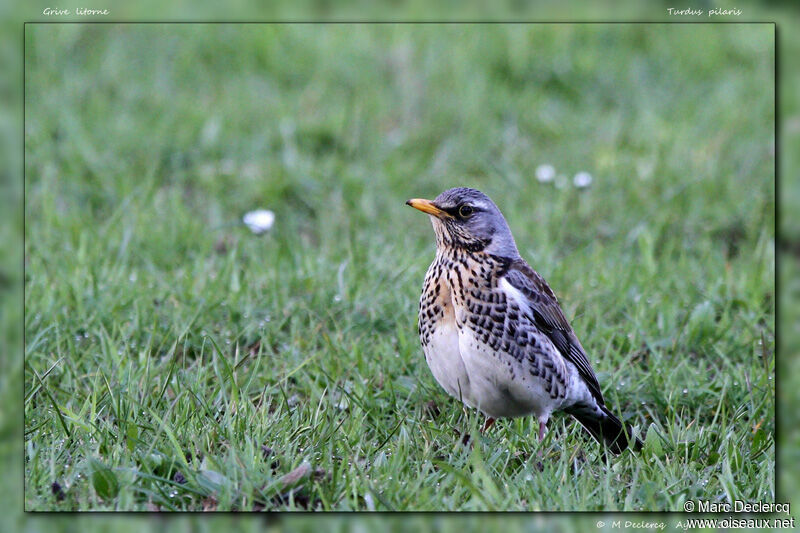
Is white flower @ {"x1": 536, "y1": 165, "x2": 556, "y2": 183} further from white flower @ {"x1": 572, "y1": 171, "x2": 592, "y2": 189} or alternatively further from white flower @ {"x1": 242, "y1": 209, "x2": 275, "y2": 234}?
white flower @ {"x1": 242, "y1": 209, "x2": 275, "y2": 234}

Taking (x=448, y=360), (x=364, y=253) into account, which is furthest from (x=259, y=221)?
(x=448, y=360)

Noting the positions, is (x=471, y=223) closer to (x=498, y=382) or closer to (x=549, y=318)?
(x=549, y=318)

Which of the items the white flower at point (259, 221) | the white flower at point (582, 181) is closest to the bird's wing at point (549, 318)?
the white flower at point (259, 221)

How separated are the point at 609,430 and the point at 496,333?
0.65 m

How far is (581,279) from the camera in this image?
17.6 feet

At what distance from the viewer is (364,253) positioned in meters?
5.53

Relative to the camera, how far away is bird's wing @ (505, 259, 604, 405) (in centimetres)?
400

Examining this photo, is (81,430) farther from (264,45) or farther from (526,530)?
(264,45)

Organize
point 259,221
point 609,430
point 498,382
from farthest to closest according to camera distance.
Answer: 1. point 259,221
2. point 609,430
3. point 498,382

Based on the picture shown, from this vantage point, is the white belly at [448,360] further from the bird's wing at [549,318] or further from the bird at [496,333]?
the bird's wing at [549,318]

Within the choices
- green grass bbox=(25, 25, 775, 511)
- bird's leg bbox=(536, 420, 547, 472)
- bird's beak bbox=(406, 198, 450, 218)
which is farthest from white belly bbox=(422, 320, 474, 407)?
bird's beak bbox=(406, 198, 450, 218)

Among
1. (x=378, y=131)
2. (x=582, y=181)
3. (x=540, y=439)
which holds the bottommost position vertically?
(x=540, y=439)

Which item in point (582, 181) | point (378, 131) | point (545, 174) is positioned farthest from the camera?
point (378, 131)

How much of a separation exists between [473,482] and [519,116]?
437 centimetres
